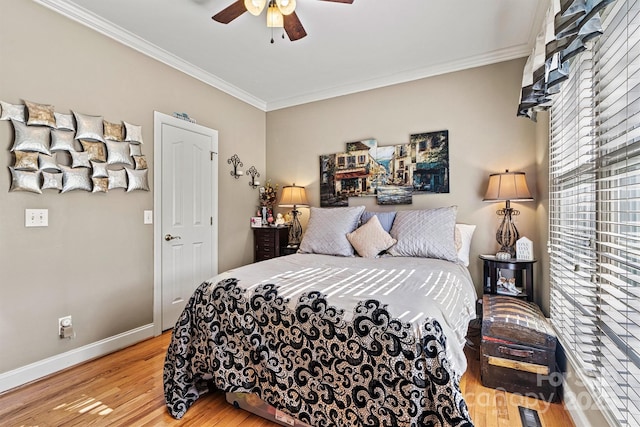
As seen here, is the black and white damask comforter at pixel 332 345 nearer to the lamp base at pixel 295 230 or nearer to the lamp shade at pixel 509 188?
the lamp shade at pixel 509 188

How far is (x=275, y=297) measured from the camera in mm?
1626

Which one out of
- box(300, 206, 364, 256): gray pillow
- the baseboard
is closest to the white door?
the baseboard

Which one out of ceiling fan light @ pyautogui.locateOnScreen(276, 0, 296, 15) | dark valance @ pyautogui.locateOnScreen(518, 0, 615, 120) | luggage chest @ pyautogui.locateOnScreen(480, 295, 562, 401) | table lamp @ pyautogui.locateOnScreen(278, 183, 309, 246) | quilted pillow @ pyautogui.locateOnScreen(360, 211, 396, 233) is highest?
ceiling fan light @ pyautogui.locateOnScreen(276, 0, 296, 15)

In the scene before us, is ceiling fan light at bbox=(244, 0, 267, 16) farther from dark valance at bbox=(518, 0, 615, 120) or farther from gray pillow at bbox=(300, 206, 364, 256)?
gray pillow at bbox=(300, 206, 364, 256)

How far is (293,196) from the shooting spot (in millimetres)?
3803

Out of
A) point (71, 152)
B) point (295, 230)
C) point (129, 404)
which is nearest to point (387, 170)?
point (295, 230)

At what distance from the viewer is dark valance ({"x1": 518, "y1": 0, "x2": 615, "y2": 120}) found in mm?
1170

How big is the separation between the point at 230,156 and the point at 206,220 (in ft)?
2.88

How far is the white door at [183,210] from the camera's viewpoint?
2.93 meters

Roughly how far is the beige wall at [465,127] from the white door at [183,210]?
1.55 metres

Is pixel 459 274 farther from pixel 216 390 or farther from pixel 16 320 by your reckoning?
pixel 16 320

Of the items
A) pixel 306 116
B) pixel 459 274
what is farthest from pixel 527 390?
pixel 306 116

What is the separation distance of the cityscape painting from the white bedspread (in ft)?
3.50

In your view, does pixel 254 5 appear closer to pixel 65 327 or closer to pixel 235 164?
pixel 235 164
